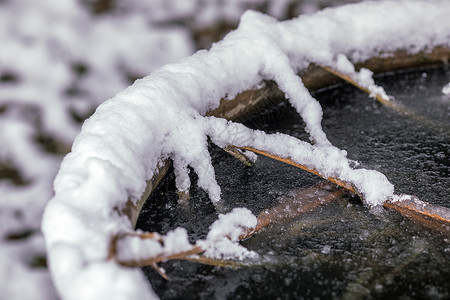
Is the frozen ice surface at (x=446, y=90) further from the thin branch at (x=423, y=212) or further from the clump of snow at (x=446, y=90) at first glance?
the thin branch at (x=423, y=212)

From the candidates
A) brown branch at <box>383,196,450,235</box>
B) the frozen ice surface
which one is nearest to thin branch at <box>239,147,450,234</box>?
brown branch at <box>383,196,450,235</box>

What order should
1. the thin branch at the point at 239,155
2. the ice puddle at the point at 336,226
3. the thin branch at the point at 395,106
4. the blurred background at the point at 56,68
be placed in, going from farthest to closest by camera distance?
the blurred background at the point at 56,68, the thin branch at the point at 395,106, the thin branch at the point at 239,155, the ice puddle at the point at 336,226

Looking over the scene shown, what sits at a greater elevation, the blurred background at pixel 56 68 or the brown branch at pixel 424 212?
the blurred background at pixel 56 68

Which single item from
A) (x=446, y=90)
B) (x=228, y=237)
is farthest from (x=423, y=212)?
(x=446, y=90)

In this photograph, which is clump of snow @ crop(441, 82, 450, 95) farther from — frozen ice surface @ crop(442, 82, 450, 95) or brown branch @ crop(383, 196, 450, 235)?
brown branch @ crop(383, 196, 450, 235)

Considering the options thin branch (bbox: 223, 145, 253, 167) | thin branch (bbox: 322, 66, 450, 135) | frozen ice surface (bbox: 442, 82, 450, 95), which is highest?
frozen ice surface (bbox: 442, 82, 450, 95)

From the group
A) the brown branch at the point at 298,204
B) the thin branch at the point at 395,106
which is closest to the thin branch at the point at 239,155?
the brown branch at the point at 298,204

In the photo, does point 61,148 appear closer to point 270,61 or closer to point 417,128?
point 270,61

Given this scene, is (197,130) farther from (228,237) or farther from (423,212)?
(423,212)
